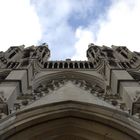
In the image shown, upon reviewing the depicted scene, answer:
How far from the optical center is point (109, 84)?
25.8m

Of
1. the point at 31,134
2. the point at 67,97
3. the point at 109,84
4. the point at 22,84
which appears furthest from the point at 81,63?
the point at 31,134

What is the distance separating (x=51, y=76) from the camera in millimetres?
30188

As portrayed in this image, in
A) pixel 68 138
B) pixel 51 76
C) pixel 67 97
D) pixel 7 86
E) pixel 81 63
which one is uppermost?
pixel 81 63

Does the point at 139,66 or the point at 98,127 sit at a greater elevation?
the point at 139,66

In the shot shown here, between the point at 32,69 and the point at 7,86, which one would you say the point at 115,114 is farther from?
the point at 32,69

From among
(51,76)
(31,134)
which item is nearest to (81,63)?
(51,76)

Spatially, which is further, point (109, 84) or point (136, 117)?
point (109, 84)

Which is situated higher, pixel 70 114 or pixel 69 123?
pixel 70 114

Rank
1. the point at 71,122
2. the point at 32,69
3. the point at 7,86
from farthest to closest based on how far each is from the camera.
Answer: the point at 32,69, the point at 7,86, the point at 71,122

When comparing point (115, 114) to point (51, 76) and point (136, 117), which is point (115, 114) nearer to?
point (136, 117)

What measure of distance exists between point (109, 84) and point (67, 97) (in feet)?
37.6

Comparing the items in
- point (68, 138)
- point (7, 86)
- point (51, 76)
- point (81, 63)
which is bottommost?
point (68, 138)

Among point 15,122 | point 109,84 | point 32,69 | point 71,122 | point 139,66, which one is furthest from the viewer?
point 139,66

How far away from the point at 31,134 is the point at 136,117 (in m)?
3.87
